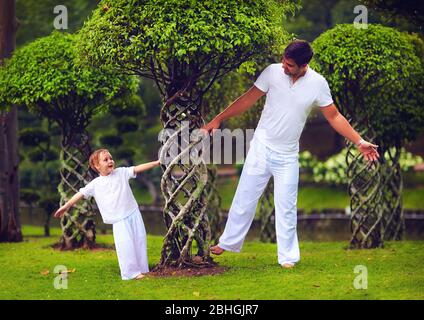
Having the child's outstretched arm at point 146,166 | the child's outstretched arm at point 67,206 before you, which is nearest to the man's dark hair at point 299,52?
the child's outstretched arm at point 146,166

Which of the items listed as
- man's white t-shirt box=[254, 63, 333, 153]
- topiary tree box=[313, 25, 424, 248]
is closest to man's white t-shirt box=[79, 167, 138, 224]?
man's white t-shirt box=[254, 63, 333, 153]

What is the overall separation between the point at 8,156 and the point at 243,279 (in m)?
Result: 7.74

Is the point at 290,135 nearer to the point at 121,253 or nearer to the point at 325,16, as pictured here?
the point at 121,253

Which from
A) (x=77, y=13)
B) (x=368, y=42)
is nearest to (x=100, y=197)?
(x=368, y=42)

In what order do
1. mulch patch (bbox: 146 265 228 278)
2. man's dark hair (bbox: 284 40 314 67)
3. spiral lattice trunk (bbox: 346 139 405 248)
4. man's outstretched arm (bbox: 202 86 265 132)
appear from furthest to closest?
1. spiral lattice trunk (bbox: 346 139 405 248)
2. mulch patch (bbox: 146 265 228 278)
3. man's outstretched arm (bbox: 202 86 265 132)
4. man's dark hair (bbox: 284 40 314 67)

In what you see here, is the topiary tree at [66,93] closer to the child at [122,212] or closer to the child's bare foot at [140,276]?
the child at [122,212]

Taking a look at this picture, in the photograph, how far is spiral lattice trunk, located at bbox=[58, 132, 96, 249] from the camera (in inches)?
588

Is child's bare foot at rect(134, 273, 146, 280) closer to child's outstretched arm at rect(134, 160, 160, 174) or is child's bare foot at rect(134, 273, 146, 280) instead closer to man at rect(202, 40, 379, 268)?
man at rect(202, 40, 379, 268)

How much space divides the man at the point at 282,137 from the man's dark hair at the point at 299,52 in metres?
0.01

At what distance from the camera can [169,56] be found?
36.1 ft

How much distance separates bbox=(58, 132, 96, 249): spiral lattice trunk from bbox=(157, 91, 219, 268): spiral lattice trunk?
380cm

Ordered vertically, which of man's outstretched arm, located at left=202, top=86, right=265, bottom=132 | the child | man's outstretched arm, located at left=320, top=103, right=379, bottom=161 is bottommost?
the child

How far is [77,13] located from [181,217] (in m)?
16.9

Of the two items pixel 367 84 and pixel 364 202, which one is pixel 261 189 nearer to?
pixel 364 202
